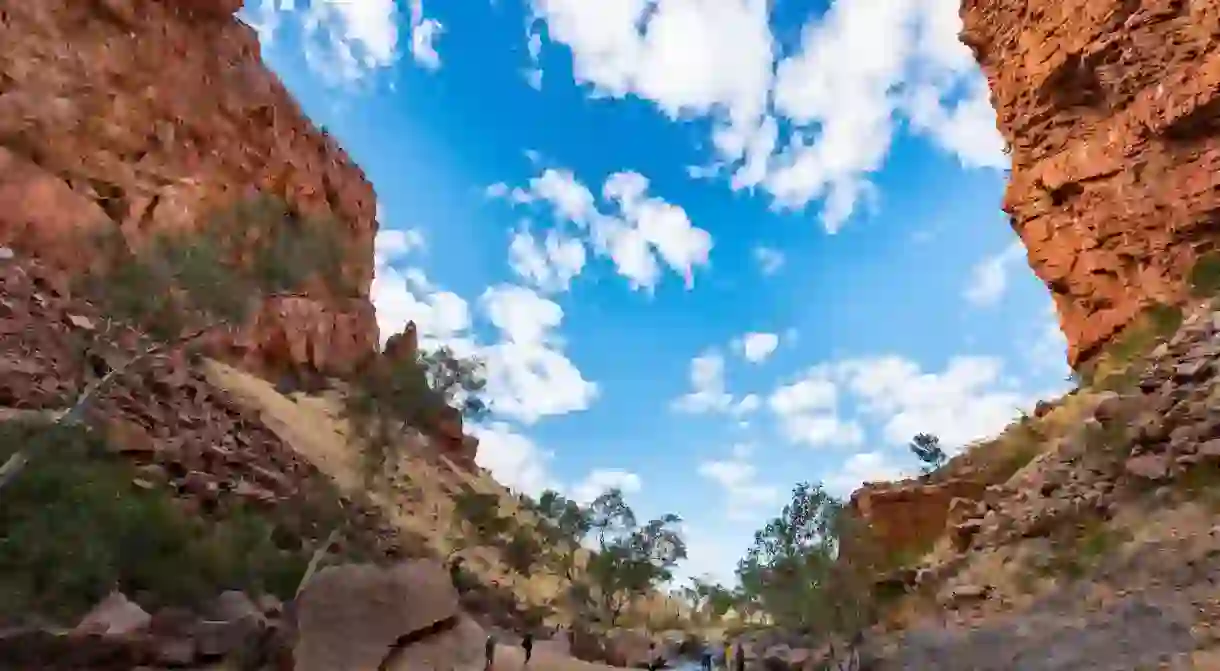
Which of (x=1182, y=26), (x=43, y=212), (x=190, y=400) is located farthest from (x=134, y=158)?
(x=1182, y=26)

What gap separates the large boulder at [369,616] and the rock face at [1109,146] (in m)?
18.2

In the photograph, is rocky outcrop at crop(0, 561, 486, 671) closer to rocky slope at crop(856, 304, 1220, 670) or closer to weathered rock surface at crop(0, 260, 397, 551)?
weathered rock surface at crop(0, 260, 397, 551)

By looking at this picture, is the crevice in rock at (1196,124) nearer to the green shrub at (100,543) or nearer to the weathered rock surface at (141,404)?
the green shrub at (100,543)

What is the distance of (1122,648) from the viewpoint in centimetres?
813

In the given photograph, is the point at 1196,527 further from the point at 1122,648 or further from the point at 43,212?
the point at 43,212

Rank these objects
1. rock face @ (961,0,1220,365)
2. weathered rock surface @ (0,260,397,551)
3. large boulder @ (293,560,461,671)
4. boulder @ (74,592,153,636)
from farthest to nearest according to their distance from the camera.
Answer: rock face @ (961,0,1220,365) < weathered rock surface @ (0,260,397,551) < large boulder @ (293,560,461,671) < boulder @ (74,592,153,636)

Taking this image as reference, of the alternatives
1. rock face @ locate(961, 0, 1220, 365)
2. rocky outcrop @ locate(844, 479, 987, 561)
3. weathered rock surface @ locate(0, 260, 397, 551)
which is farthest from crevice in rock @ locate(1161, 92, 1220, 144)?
weathered rock surface @ locate(0, 260, 397, 551)

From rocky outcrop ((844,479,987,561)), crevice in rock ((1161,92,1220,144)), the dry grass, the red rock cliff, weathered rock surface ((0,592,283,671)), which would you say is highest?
the red rock cliff

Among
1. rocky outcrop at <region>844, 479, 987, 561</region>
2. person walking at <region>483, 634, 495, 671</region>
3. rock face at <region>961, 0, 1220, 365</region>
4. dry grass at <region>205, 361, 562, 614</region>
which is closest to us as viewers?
person walking at <region>483, 634, 495, 671</region>

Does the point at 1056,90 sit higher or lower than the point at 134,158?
lower

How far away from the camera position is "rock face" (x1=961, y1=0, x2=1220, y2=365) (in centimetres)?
1894

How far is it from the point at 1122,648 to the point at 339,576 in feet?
30.3

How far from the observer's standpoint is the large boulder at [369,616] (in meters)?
9.76

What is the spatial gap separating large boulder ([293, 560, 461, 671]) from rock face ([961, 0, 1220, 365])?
59.6 ft
